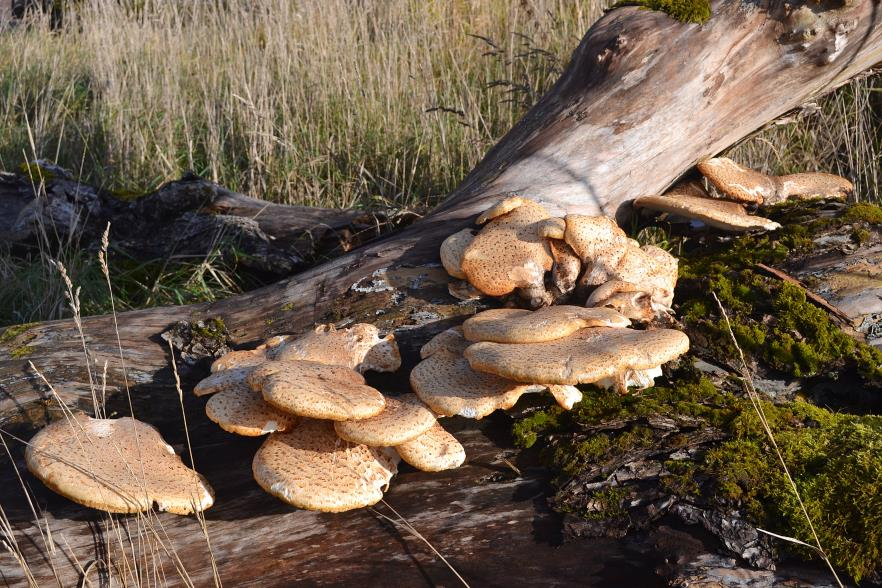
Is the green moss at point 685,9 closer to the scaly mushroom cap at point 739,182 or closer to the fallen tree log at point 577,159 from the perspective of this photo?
the fallen tree log at point 577,159

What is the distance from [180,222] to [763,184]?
153 inches

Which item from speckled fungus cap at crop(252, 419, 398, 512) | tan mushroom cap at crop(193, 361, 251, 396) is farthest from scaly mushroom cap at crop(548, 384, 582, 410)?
tan mushroom cap at crop(193, 361, 251, 396)

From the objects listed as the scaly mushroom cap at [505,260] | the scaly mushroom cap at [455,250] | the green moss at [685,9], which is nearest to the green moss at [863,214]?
the green moss at [685,9]

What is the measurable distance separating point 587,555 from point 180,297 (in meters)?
3.50

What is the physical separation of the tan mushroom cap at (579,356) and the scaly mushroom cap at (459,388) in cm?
10

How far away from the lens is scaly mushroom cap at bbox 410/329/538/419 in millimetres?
2489

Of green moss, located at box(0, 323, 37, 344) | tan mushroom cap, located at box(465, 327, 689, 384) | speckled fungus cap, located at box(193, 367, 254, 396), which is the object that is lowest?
green moss, located at box(0, 323, 37, 344)

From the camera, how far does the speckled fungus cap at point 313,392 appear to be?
7.37 ft

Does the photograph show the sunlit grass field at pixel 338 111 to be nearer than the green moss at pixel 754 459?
No

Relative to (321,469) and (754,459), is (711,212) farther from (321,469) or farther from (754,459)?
(321,469)

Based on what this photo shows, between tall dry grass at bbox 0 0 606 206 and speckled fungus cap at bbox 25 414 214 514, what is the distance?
4.19 m

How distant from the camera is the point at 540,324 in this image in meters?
2.53

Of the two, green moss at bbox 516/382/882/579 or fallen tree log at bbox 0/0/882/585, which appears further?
fallen tree log at bbox 0/0/882/585

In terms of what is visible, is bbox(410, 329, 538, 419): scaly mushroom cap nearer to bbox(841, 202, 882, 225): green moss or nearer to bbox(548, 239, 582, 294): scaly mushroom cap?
bbox(548, 239, 582, 294): scaly mushroom cap
